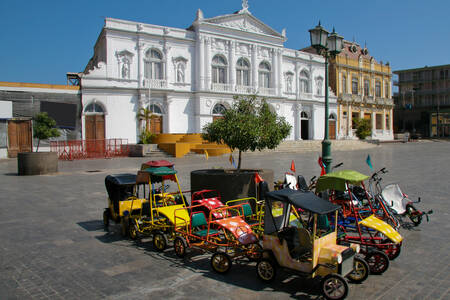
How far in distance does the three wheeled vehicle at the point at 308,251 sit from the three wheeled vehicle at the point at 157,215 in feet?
6.32

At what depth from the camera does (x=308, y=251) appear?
5.28 metres

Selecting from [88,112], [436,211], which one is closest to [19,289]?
[436,211]

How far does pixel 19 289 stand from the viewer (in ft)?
16.4

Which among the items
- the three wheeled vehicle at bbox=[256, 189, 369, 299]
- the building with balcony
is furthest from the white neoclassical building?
the building with balcony

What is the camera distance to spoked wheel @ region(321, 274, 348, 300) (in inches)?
178

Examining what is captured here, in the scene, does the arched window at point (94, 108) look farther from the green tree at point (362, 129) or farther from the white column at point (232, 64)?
the green tree at point (362, 129)

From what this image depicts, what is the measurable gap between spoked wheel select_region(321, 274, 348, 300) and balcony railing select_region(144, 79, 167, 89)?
30235 millimetres

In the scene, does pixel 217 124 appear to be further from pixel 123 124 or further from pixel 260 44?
pixel 260 44

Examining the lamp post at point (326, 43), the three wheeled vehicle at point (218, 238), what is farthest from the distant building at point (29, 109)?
the three wheeled vehicle at point (218, 238)

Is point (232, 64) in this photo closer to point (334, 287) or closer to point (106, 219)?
point (106, 219)

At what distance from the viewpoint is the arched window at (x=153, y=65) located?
110 feet

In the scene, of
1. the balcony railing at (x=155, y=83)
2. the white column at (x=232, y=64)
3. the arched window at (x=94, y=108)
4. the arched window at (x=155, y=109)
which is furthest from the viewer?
the white column at (x=232, y=64)

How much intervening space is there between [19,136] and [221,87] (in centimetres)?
1862

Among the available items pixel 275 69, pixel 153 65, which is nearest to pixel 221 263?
pixel 153 65
